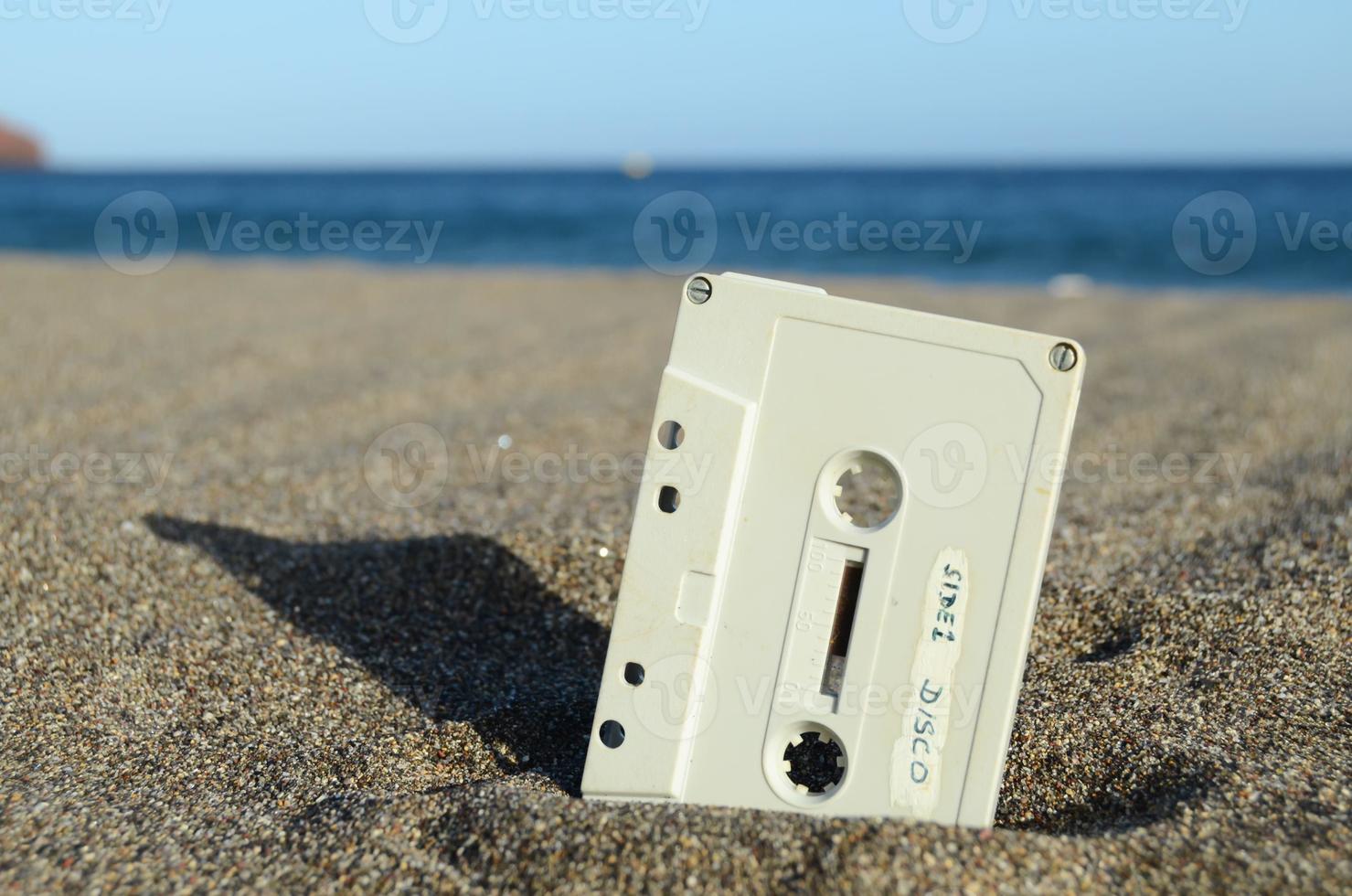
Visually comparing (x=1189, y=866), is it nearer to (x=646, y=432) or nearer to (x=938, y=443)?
(x=938, y=443)

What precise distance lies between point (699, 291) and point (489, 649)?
1462 millimetres

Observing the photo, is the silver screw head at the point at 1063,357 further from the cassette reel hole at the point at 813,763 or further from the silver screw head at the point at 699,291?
the cassette reel hole at the point at 813,763

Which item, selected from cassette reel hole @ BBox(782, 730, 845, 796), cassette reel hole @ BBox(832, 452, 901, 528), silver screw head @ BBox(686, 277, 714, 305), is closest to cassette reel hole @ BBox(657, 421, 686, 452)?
silver screw head @ BBox(686, 277, 714, 305)

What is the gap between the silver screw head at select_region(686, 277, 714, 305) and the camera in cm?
239

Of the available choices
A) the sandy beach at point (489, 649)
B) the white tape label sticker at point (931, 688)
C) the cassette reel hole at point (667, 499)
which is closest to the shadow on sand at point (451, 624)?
the sandy beach at point (489, 649)

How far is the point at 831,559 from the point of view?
2.32m

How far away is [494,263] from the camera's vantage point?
1920 centimetres

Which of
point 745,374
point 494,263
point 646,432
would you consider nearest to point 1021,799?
point 745,374

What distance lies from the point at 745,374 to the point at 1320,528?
8.39ft

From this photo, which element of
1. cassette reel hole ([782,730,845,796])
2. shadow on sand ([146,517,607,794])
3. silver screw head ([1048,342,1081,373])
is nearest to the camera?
silver screw head ([1048,342,1081,373])

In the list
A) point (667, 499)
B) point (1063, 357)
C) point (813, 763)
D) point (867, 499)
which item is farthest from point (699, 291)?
point (867, 499)

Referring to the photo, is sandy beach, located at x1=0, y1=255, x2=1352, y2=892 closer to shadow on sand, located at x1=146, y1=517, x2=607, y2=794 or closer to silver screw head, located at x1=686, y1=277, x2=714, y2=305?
shadow on sand, located at x1=146, y1=517, x2=607, y2=794

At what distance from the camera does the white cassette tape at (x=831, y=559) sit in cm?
223

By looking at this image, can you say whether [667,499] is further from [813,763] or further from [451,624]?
[451,624]
